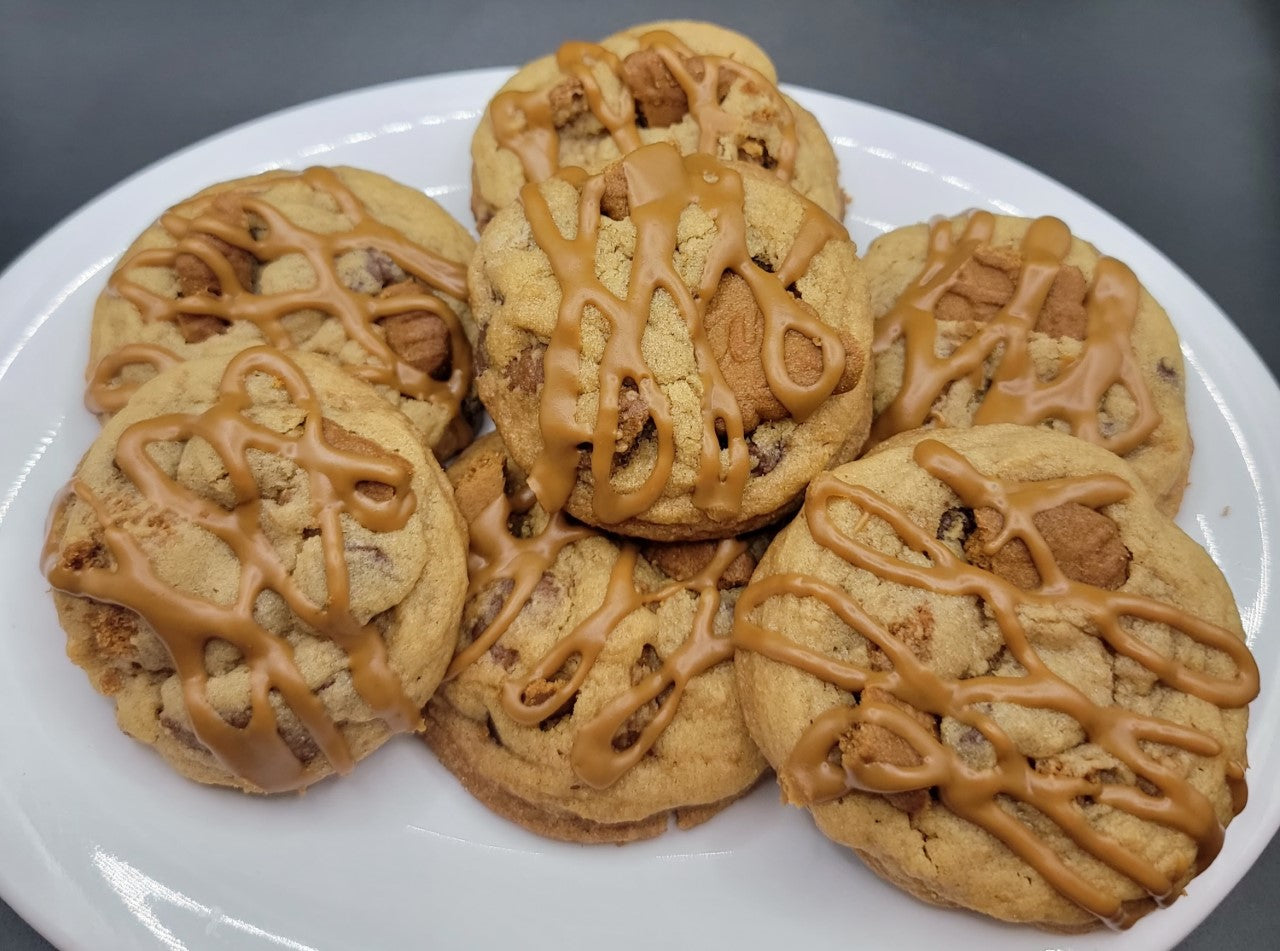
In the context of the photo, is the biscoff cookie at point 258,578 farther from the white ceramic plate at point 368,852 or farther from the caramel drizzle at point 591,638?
the white ceramic plate at point 368,852

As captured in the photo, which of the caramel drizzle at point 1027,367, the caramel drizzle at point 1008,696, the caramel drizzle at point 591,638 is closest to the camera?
the caramel drizzle at point 1008,696

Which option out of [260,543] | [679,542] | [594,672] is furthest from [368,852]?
[679,542]

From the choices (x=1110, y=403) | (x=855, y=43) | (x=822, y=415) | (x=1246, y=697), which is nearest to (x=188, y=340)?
(x=822, y=415)

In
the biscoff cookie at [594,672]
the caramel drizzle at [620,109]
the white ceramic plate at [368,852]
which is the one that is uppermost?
the caramel drizzle at [620,109]

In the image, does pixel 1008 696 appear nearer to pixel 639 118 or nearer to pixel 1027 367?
pixel 1027 367

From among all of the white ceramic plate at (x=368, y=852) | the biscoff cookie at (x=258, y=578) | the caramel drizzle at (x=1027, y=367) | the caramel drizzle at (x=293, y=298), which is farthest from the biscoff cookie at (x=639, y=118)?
the white ceramic plate at (x=368, y=852)

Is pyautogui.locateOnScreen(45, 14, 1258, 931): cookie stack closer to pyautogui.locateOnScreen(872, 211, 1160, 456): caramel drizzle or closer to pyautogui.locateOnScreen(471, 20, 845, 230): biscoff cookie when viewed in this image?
pyautogui.locateOnScreen(872, 211, 1160, 456): caramel drizzle
